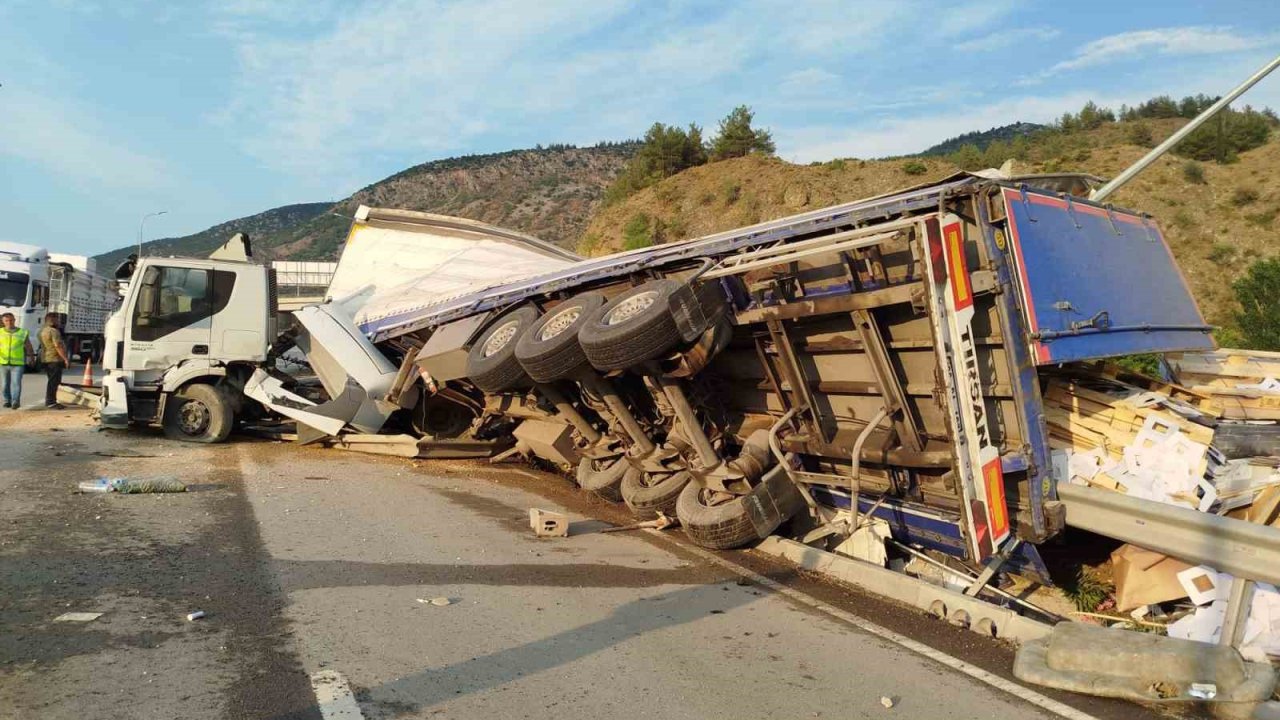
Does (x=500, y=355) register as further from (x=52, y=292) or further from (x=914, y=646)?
(x=52, y=292)

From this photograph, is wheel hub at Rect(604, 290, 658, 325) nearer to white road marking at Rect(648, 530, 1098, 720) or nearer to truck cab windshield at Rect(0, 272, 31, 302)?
white road marking at Rect(648, 530, 1098, 720)

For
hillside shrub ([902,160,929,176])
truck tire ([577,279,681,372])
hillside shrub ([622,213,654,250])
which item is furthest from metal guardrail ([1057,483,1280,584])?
hillside shrub ([902,160,929,176])

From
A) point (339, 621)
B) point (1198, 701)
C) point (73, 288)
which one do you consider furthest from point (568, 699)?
point (73, 288)

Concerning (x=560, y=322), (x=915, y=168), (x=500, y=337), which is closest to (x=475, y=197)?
(x=915, y=168)

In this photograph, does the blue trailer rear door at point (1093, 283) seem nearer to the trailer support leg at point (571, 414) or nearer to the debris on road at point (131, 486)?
the trailer support leg at point (571, 414)

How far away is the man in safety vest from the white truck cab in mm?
3720

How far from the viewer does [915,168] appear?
1455 inches

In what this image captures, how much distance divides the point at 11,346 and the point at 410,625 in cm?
1259

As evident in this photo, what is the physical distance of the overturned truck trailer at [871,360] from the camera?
5004 millimetres

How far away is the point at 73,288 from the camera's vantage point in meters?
25.5

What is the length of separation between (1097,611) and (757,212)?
3196 cm

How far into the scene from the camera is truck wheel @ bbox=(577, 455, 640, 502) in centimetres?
783

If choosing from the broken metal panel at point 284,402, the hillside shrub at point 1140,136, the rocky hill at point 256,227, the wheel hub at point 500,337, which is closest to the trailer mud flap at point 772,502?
the wheel hub at point 500,337

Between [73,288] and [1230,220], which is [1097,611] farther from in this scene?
[1230,220]
